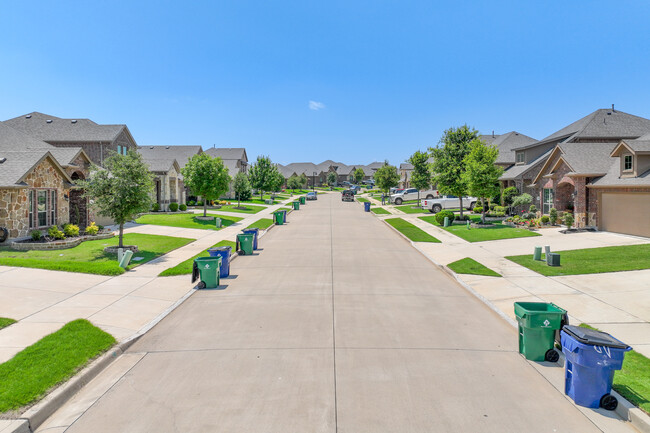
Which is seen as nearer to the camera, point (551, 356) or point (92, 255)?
point (551, 356)

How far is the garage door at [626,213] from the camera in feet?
64.4

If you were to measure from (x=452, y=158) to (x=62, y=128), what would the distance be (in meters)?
35.3

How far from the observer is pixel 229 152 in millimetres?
79812

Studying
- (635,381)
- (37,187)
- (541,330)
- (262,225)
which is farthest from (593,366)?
(262,225)

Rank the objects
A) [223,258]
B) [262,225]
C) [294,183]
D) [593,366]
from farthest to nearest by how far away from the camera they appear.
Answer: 1. [294,183]
2. [262,225]
3. [223,258]
4. [593,366]

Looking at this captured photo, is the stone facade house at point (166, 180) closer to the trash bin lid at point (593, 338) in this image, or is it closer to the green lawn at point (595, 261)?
the green lawn at point (595, 261)

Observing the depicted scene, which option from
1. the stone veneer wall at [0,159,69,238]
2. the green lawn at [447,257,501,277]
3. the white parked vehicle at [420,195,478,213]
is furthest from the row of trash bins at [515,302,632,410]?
the white parked vehicle at [420,195,478,213]

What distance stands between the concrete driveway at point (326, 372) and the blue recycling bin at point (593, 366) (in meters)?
0.32

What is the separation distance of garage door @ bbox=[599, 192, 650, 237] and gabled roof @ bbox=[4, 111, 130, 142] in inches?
1482

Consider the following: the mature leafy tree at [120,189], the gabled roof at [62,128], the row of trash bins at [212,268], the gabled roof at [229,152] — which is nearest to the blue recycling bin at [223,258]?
the row of trash bins at [212,268]

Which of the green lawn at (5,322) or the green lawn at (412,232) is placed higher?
the green lawn at (412,232)

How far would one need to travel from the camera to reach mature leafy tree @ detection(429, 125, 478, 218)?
3362 centimetres

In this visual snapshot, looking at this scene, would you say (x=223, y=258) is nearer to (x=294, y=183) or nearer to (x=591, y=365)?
(x=591, y=365)

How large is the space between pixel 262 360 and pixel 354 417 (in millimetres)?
2377
